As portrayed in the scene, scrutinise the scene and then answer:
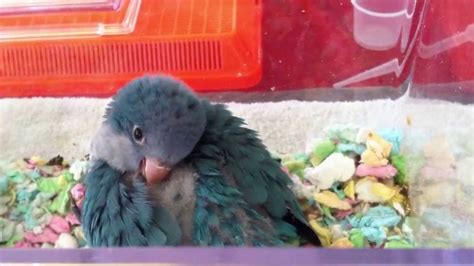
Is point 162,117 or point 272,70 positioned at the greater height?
point 162,117

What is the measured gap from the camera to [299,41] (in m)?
1.23

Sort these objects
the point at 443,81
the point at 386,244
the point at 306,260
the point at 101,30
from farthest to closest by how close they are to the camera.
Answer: the point at 101,30
the point at 443,81
the point at 386,244
the point at 306,260

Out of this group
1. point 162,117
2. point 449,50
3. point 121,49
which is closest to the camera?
point 162,117

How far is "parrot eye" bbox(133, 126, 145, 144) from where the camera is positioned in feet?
2.69

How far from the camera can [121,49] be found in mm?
1170

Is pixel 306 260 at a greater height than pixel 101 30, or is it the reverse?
pixel 306 260

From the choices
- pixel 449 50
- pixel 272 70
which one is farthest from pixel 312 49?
pixel 449 50

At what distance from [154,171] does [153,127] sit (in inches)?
2.0

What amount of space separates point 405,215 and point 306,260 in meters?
0.48

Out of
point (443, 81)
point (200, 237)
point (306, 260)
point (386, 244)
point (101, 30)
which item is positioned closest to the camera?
point (306, 260)

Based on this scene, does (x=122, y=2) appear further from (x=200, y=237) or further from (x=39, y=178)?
(x=200, y=237)

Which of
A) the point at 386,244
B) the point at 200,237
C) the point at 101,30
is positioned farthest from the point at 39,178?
the point at 386,244

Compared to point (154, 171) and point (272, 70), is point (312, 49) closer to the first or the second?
point (272, 70)

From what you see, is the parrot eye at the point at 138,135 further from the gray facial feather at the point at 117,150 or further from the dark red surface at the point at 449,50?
the dark red surface at the point at 449,50
